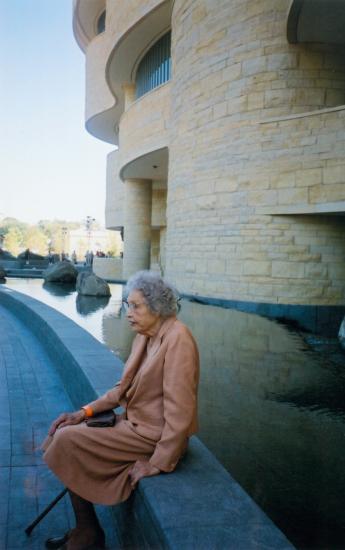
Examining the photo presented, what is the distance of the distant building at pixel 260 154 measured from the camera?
33.7 ft

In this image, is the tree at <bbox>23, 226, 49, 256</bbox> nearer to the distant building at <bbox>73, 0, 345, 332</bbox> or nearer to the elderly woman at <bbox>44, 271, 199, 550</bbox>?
the distant building at <bbox>73, 0, 345, 332</bbox>

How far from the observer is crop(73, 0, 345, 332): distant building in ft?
33.7

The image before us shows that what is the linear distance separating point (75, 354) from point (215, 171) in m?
8.13

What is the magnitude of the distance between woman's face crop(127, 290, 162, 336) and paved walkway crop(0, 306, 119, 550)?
1.09 m

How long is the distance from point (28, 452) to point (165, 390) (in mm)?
1664

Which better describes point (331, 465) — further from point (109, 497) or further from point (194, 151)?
point (194, 151)

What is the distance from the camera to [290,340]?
25.7 ft

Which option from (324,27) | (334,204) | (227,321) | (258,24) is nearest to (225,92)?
(258,24)

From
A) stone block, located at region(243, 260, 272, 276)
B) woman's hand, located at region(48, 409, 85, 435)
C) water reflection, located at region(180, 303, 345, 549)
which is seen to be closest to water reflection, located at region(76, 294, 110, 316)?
stone block, located at region(243, 260, 272, 276)

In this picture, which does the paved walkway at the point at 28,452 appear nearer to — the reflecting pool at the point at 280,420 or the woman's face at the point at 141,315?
the reflecting pool at the point at 280,420

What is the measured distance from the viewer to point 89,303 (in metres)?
12.7

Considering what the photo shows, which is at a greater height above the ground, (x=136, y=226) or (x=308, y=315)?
(x=136, y=226)

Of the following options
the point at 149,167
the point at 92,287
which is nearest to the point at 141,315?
the point at 92,287

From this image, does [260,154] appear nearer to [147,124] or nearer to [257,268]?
[257,268]
